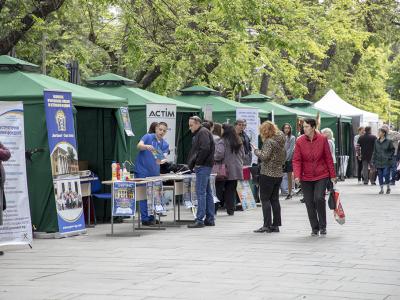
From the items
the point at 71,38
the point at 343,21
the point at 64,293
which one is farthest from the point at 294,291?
the point at 343,21

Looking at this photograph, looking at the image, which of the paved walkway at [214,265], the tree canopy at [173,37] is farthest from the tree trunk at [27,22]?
the paved walkway at [214,265]

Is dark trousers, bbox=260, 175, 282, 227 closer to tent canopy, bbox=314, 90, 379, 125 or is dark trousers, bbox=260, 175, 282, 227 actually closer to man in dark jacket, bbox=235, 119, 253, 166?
man in dark jacket, bbox=235, 119, 253, 166

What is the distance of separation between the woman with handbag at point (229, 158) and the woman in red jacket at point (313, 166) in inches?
161

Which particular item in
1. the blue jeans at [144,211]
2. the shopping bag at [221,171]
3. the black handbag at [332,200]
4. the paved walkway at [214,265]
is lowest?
the paved walkway at [214,265]

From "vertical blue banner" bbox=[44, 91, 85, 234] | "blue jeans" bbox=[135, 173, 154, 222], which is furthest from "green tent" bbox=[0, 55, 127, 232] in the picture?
"blue jeans" bbox=[135, 173, 154, 222]

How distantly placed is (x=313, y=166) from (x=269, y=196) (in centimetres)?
108

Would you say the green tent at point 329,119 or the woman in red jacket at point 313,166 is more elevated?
the green tent at point 329,119

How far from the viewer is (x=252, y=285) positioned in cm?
949

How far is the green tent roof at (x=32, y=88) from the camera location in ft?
48.1

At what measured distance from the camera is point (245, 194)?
2003 centimetres

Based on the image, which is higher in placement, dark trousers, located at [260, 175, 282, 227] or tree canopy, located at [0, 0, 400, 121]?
tree canopy, located at [0, 0, 400, 121]

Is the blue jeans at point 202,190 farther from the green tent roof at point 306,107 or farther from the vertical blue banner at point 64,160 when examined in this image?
the green tent roof at point 306,107

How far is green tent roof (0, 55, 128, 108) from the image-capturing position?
1466 centimetres

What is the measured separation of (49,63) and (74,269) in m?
16.3
